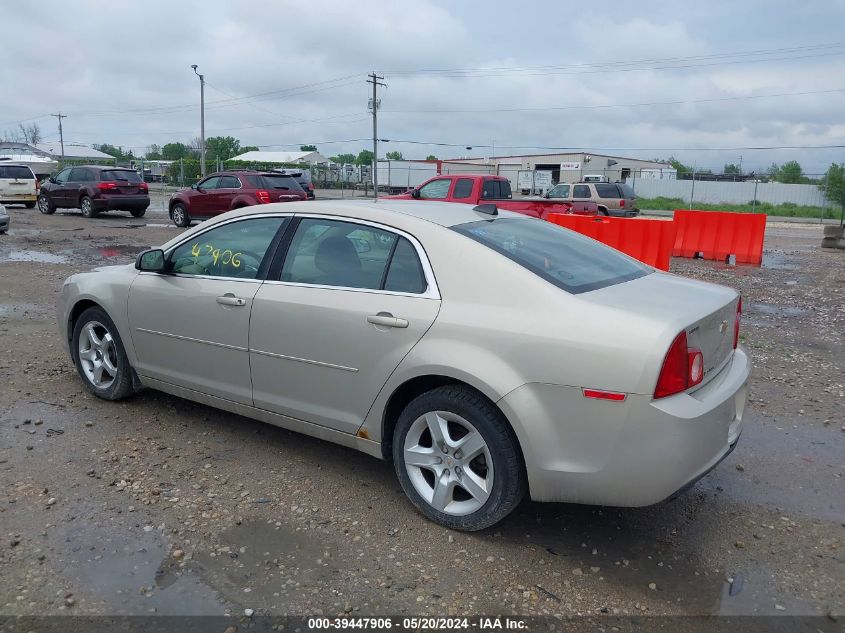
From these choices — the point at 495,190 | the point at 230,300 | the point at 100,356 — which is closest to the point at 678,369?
the point at 230,300

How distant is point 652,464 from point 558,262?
1205mm

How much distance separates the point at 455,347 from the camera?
3205 millimetres

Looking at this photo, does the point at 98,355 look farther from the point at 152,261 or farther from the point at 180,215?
the point at 180,215

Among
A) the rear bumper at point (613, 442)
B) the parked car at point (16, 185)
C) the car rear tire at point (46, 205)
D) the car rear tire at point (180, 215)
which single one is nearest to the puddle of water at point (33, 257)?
the car rear tire at point (180, 215)

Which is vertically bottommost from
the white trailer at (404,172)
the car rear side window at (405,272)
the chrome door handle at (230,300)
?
the chrome door handle at (230,300)

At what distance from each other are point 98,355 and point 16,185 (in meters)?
24.5

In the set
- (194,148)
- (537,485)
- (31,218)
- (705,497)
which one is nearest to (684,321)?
(537,485)

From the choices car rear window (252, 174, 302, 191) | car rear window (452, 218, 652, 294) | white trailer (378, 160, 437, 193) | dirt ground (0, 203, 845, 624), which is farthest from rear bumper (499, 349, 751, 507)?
white trailer (378, 160, 437, 193)

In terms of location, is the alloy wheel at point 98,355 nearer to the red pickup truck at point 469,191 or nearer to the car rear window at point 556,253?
the car rear window at point 556,253

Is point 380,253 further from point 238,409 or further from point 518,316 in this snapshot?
point 238,409

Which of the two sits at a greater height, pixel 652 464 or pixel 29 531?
pixel 652 464

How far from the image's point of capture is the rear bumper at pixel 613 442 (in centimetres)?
285

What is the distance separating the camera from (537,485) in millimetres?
3078

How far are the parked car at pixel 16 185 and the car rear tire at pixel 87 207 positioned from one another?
4698 mm
